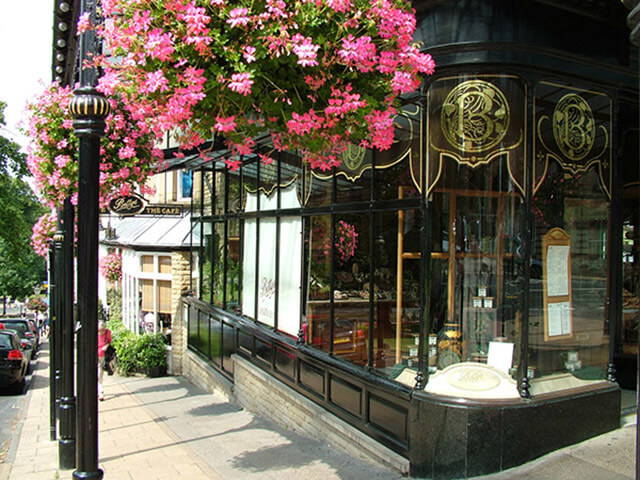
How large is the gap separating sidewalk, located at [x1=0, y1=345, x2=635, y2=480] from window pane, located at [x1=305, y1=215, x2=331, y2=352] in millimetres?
1391

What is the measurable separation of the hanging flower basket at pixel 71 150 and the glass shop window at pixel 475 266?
131 inches

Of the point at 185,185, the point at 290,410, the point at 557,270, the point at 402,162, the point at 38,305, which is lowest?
the point at 38,305

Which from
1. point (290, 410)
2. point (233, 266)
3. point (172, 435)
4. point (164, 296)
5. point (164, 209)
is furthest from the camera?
point (164, 296)

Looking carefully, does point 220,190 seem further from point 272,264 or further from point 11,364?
point 11,364

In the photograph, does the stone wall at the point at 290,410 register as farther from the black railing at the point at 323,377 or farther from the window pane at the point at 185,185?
the window pane at the point at 185,185

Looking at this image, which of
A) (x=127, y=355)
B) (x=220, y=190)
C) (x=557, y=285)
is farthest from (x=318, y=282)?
(x=127, y=355)

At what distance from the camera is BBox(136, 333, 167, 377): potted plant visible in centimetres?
1619

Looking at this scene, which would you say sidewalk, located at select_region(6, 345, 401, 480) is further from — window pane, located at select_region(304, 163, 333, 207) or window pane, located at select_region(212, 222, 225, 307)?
window pane, located at select_region(304, 163, 333, 207)

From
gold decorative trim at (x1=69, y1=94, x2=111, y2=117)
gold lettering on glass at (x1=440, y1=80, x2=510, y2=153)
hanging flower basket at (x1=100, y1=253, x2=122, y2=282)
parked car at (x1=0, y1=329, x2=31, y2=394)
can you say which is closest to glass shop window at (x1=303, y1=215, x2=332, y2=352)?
gold lettering on glass at (x1=440, y1=80, x2=510, y2=153)

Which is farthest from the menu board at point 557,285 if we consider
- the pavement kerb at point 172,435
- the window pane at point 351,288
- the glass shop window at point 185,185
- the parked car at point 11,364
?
the glass shop window at point 185,185

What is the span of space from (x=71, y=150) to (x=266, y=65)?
450cm

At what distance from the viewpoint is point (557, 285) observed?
6285 mm

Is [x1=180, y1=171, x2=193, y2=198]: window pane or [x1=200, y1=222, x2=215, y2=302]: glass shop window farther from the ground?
[x1=180, y1=171, x2=193, y2=198]: window pane

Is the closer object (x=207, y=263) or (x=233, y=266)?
(x=233, y=266)
